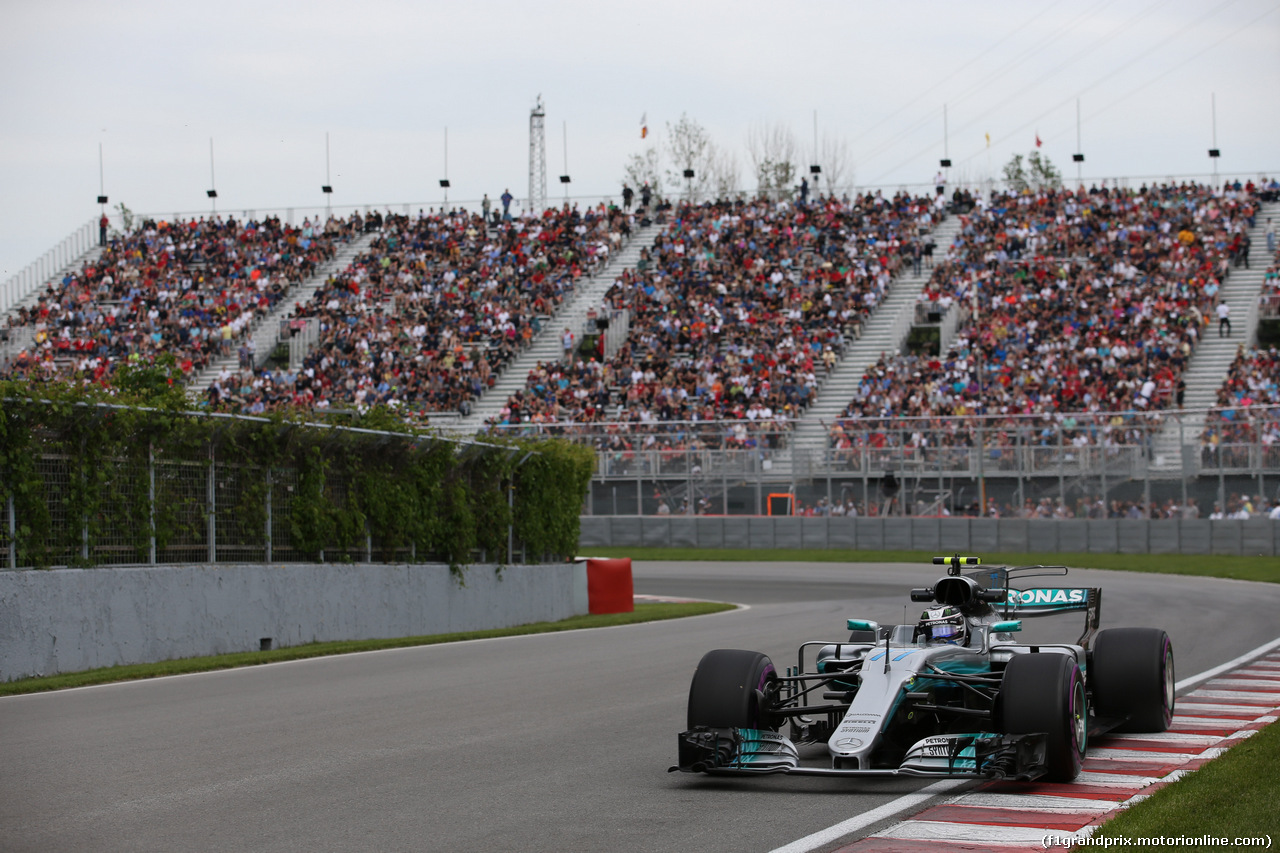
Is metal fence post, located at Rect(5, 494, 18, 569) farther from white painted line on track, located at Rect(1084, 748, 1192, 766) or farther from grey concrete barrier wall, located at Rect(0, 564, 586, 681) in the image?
white painted line on track, located at Rect(1084, 748, 1192, 766)

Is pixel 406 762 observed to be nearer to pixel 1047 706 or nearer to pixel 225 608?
pixel 1047 706

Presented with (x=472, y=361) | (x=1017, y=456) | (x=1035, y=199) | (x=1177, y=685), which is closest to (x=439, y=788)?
(x=1177, y=685)

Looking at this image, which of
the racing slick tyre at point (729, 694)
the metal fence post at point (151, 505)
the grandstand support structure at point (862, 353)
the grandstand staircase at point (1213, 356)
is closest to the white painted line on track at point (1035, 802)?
the racing slick tyre at point (729, 694)

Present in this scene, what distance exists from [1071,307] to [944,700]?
111ft

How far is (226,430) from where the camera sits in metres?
17.2

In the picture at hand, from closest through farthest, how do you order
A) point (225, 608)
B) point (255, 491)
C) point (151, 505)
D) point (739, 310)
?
point (151, 505) < point (225, 608) < point (255, 491) < point (739, 310)

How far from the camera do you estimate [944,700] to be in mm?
8844

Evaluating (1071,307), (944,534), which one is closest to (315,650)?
(944,534)

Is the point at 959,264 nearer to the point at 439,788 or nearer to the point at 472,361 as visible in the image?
the point at 472,361

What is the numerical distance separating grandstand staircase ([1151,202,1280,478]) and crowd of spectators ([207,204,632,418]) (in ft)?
64.1

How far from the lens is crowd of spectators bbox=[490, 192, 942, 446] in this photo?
41.4 meters

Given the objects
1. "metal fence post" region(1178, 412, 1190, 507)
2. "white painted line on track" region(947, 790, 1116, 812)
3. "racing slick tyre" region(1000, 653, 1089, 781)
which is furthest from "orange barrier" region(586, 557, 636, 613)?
"white painted line on track" region(947, 790, 1116, 812)

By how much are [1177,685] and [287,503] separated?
10693 millimetres

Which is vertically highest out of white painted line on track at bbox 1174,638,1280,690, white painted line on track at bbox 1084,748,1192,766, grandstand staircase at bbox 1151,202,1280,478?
grandstand staircase at bbox 1151,202,1280,478
